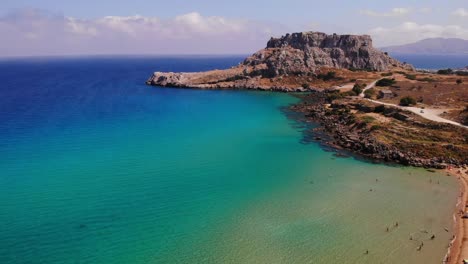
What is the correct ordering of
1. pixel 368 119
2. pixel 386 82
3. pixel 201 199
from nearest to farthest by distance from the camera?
pixel 201 199, pixel 368 119, pixel 386 82

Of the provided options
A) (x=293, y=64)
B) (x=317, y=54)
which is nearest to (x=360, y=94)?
(x=293, y=64)

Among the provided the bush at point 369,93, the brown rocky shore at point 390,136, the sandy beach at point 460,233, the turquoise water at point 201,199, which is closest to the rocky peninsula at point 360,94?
the brown rocky shore at point 390,136

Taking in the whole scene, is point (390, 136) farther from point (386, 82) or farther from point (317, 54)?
point (317, 54)

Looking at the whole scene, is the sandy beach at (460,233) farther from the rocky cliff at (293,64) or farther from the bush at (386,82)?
the rocky cliff at (293,64)

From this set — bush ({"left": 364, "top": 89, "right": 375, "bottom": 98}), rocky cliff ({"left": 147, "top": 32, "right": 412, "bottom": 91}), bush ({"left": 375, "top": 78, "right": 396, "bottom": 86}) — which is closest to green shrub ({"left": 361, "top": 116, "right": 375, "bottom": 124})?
bush ({"left": 364, "top": 89, "right": 375, "bottom": 98})

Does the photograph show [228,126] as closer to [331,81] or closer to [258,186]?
[258,186]

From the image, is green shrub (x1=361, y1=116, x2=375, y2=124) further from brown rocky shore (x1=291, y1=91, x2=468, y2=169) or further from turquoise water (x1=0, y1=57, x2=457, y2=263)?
turquoise water (x1=0, y1=57, x2=457, y2=263)
